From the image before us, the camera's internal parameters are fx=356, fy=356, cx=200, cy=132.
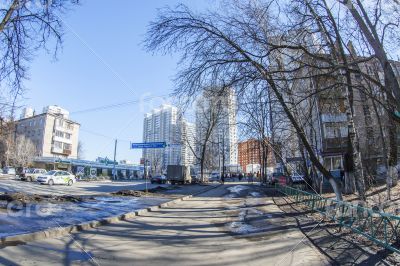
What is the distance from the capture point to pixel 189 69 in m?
12.0

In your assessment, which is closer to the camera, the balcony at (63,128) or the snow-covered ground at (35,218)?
the snow-covered ground at (35,218)

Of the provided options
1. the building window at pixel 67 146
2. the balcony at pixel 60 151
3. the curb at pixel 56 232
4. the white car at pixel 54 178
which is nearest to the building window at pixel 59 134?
the building window at pixel 67 146

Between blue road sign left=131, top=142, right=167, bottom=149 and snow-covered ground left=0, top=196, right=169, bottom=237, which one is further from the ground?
blue road sign left=131, top=142, right=167, bottom=149

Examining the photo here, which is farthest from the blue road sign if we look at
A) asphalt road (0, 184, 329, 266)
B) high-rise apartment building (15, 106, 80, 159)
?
high-rise apartment building (15, 106, 80, 159)

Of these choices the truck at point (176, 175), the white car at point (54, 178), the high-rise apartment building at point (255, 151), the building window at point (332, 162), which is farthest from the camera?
the truck at point (176, 175)

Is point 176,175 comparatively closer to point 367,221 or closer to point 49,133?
point 367,221

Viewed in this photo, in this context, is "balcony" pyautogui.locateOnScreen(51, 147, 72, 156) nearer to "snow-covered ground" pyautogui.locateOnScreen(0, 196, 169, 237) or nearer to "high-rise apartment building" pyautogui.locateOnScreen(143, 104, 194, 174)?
"high-rise apartment building" pyautogui.locateOnScreen(143, 104, 194, 174)

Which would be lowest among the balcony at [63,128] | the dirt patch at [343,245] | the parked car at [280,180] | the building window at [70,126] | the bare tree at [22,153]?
the dirt patch at [343,245]

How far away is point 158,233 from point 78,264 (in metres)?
4.16

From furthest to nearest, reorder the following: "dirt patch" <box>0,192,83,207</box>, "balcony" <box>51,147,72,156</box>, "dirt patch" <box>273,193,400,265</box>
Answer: "balcony" <box>51,147,72,156</box> → "dirt patch" <box>0,192,83,207</box> → "dirt patch" <box>273,193,400,265</box>

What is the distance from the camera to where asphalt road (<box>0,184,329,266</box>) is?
7.11 meters

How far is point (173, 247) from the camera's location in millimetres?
8594

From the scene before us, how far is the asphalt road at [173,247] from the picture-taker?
7.11 metres

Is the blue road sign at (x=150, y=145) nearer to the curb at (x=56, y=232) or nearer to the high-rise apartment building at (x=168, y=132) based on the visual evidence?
the high-rise apartment building at (x=168, y=132)
